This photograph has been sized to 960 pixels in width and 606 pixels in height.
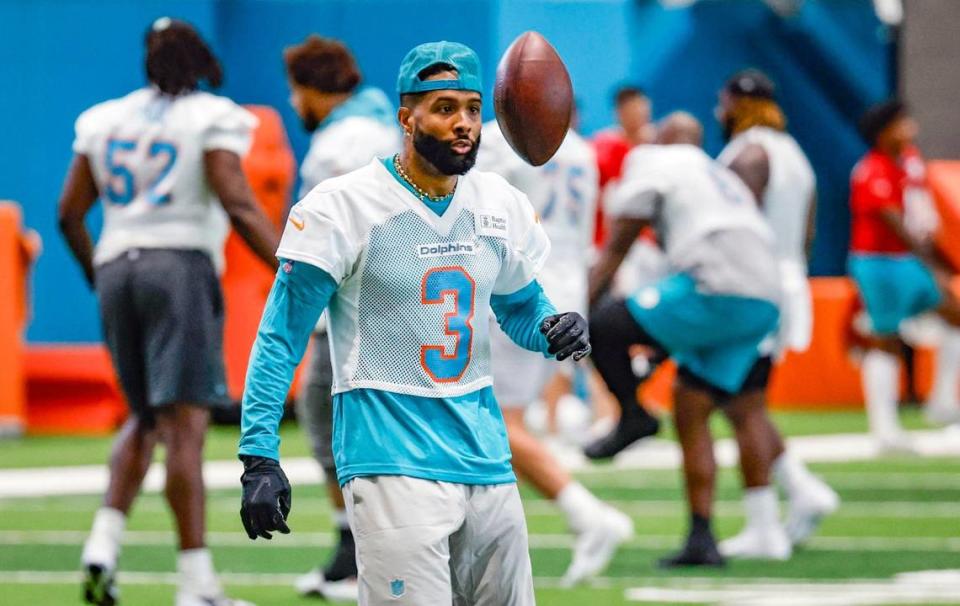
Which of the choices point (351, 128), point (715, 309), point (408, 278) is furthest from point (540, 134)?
point (715, 309)

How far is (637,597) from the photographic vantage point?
275 inches

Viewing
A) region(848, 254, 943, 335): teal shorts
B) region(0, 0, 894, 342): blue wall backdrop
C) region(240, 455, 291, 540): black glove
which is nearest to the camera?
region(240, 455, 291, 540): black glove

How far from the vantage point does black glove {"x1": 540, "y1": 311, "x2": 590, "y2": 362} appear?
4289 mm

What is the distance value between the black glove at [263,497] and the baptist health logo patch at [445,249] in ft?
1.92

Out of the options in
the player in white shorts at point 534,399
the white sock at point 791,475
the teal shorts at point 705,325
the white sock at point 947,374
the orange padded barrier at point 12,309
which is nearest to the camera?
the player in white shorts at point 534,399

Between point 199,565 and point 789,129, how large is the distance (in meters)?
13.7

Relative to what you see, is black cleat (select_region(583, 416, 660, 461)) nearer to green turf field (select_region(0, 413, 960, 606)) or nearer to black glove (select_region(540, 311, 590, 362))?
green turf field (select_region(0, 413, 960, 606))

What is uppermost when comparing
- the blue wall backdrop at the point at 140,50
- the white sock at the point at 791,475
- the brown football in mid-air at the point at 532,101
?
the blue wall backdrop at the point at 140,50

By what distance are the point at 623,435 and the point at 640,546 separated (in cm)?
86

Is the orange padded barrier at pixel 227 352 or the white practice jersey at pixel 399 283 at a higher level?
the orange padded barrier at pixel 227 352

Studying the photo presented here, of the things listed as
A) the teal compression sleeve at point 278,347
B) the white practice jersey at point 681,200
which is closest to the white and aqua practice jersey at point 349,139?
the white practice jersey at point 681,200

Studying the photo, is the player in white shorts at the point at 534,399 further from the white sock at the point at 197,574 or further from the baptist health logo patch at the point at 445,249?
the baptist health logo patch at the point at 445,249

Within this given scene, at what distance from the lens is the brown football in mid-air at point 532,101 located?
457 centimetres

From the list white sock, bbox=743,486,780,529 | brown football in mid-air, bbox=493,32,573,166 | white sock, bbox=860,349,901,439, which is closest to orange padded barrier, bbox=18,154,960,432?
white sock, bbox=860,349,901,439
